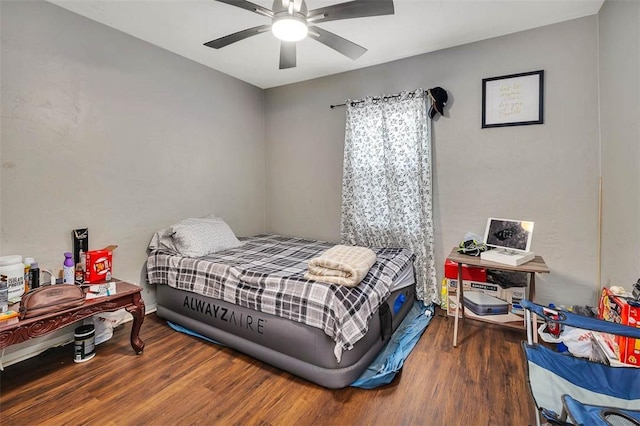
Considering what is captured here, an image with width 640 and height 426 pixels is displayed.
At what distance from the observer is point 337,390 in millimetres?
1781

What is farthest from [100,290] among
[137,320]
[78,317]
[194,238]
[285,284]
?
[285,284]

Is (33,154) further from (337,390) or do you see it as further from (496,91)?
(496,91)

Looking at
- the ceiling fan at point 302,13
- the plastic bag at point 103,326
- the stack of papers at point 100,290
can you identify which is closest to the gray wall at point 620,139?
the ceiling fan at point 302,13

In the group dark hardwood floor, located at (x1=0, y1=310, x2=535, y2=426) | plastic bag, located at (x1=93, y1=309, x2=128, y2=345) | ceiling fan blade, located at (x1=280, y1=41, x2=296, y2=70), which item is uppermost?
ceiling fan blade, located at (x1=280, y1=41, x2=296, y2=70)

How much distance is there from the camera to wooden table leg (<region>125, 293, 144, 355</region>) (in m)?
2.10

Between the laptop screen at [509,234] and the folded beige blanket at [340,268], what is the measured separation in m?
1.11

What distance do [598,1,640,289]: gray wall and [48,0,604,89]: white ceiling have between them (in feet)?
1.35

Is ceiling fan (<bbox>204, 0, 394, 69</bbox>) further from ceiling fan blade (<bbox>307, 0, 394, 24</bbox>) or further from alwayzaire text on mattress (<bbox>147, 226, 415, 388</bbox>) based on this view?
alwayzaire text on mattress (<bbox>147, 226, 415, 388</bbox>)

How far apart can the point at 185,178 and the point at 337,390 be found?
2523 millimetres

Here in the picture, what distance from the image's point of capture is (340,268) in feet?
6.40

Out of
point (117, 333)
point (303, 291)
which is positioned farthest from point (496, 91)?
point (117, 333)

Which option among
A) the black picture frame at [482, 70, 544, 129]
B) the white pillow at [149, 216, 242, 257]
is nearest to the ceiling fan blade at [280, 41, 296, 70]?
the white pillow at [149, 216, 242, 257]

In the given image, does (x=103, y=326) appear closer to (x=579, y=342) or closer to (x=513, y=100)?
(x=579, y=342)

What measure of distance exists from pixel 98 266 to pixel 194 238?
733 millimetres
